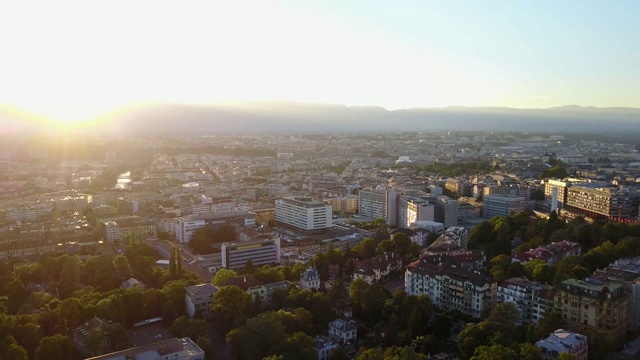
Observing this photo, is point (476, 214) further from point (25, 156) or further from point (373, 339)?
point (25, 156)

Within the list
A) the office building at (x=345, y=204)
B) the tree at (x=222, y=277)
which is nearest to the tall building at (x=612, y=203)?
the office building at (x=345, y=204)

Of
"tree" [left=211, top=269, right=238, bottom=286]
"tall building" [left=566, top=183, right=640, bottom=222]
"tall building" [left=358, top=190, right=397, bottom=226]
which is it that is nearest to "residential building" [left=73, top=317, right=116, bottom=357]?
"tree" [left=211, top=269, right=238, bottom=286]

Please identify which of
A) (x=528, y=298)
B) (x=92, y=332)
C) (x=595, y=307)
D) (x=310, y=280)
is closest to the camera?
(x=92, y=332)

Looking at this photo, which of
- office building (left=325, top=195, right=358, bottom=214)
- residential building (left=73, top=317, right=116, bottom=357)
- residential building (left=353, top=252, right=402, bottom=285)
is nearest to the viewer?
residential building (left=73, top=317, right=116, bottom=357)

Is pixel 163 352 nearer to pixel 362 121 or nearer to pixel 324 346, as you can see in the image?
pixel 324 346

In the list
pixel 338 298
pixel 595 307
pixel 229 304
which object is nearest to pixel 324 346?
pixel 338 298

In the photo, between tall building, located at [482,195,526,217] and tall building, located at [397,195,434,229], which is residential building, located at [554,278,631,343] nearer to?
tall building, located at [397,195,434,229]

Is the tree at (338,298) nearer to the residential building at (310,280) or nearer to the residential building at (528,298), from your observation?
the residential building at (310,280)
